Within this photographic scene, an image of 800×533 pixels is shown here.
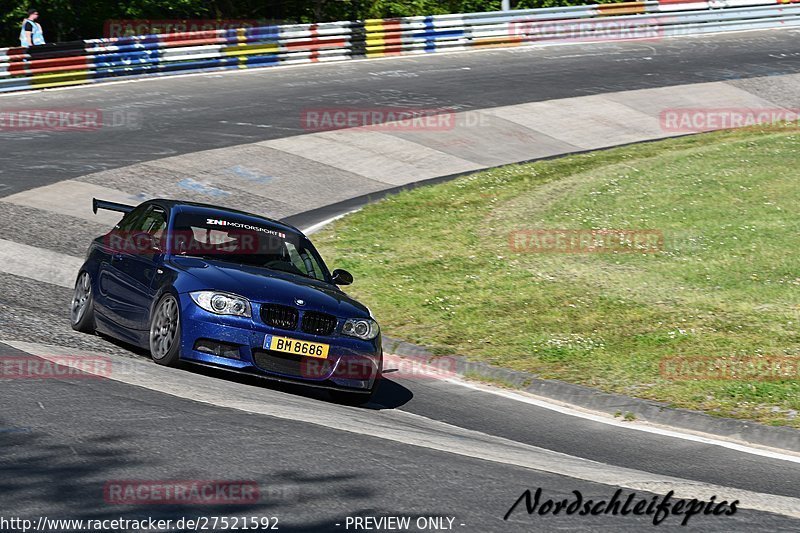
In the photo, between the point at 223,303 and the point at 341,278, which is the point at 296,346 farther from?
the point at 341,278

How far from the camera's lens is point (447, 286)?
14484 millimetres

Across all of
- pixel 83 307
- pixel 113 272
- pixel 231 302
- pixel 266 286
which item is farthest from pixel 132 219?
pixel 231 302

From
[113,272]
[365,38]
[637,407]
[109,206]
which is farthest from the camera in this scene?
[365,38]

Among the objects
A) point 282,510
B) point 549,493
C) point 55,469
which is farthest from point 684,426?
point 55,469

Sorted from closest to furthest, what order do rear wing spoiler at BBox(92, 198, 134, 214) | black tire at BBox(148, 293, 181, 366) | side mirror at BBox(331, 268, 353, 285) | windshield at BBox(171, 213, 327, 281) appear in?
1. black tire at BBox(148, 293, 181, 366)
2. windshield at BBox(171, 213, 327, 281)
3. side mirror at BBox(331, 268, 353, 285)
4. rear wing spoiler at BBox(92, 198, 134, 214)

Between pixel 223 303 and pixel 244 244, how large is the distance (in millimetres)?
1478

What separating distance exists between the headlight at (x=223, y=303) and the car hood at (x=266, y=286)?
0.05 m

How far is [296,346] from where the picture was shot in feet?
30.1

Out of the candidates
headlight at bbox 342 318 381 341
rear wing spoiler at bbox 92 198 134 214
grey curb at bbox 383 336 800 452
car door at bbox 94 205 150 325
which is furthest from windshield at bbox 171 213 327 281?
grey curb at bbox 383 336 800 452

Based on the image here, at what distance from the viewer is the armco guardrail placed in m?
28.5

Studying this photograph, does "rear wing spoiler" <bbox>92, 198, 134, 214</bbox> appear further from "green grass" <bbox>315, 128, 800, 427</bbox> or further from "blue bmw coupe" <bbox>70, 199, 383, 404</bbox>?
"green grass" <bbox>315, 128, 800, 427</bbox>

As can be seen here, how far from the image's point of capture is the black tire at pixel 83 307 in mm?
10969

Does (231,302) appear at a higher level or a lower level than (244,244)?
lower

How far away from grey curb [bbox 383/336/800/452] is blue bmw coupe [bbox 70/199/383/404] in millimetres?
1686
